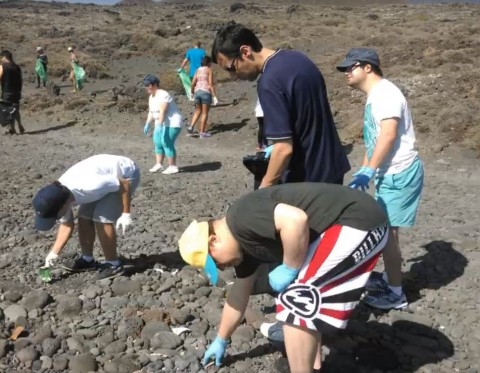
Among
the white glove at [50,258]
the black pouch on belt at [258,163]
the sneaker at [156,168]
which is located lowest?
the sneaker at [156,168]

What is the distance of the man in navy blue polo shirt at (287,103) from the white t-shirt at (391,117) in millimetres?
528

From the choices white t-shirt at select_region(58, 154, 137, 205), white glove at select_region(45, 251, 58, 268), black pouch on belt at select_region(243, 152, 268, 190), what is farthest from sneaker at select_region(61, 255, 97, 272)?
black pouch on belt at select_region(243, 152, 268, 190)

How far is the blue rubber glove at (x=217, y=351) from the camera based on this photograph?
329 centimetres

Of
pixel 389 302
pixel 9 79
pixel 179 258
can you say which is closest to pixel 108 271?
pixel 179 258

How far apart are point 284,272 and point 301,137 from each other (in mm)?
908

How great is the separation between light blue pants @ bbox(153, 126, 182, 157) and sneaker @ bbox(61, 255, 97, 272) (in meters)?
3.79

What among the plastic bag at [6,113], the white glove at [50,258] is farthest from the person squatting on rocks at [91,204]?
the plastic bag at [6,113]

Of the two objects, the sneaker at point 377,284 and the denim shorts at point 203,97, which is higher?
the sneaker at point 377,284

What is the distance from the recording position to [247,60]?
10.1ft

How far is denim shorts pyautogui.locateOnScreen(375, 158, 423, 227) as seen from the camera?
377cm

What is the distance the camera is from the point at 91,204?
441 cm

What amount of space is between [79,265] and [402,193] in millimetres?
2576

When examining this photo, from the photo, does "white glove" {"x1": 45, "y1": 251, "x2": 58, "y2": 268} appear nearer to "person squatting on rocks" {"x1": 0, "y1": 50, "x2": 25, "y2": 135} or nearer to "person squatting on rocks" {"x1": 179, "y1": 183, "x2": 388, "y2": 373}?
"person squatting on rocks" {"x1": 179, "y1": 183, "x2": 388, "y2": 373}

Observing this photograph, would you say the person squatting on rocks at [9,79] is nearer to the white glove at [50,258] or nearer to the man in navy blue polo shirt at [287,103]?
the white glove at [50,258]
